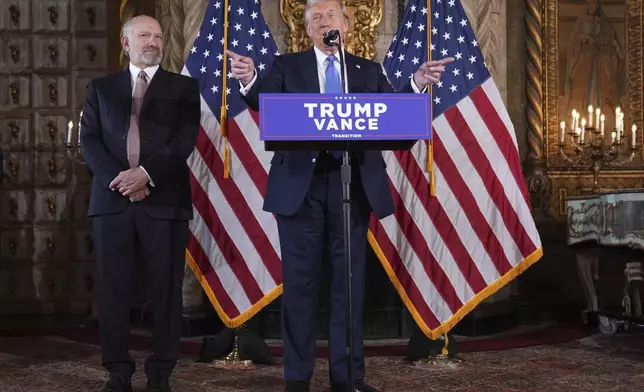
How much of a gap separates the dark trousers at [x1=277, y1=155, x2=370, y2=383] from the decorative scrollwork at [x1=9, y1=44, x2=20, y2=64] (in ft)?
14.0

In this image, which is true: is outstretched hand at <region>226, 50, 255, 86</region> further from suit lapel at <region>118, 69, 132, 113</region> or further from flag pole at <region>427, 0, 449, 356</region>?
flag pole at <region>427, 0, 449, 356</region>

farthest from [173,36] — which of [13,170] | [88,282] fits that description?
[88,282]

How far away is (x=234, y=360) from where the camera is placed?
5.04 m

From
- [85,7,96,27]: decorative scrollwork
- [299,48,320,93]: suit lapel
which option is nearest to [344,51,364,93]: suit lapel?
[299,48,320,93]: suit lapel

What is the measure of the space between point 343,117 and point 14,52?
16.4ft

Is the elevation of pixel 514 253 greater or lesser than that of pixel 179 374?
greater

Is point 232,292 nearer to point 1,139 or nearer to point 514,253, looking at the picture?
point 514,253

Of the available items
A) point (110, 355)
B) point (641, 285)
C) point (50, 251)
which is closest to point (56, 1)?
point (50, 251)

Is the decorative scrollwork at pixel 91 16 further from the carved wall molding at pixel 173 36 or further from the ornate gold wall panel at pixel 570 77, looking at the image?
the ornate gold wall panel at pixel 570 77

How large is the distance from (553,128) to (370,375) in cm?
342

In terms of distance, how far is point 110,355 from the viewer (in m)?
4.09

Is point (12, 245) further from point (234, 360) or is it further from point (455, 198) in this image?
point (455, 198)

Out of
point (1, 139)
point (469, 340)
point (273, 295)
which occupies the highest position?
point (1, 139)

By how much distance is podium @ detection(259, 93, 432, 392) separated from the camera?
3150 millimetres
